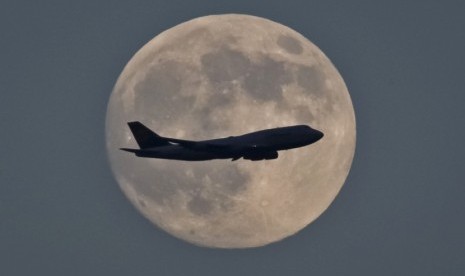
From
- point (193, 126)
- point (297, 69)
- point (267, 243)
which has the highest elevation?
point (297, 69)

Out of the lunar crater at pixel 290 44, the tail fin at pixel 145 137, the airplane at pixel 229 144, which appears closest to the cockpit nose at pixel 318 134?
the airplane at pixel 229 144

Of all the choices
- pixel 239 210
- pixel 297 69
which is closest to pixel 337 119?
pixel 297 69

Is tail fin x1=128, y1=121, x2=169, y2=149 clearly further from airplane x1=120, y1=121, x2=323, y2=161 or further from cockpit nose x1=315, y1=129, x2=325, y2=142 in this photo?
cockpit nose x1=315, y1=129, x2=325, y2=142

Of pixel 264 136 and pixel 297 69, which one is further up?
pixel 297 69

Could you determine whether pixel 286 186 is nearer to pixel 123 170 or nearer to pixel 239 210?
pixel 239 210

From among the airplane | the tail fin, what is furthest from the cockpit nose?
the tail fin

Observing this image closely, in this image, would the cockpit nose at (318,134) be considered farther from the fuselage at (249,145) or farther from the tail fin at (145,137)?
the tail fin at (145,137)

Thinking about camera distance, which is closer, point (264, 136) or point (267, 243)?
point (264, 136)

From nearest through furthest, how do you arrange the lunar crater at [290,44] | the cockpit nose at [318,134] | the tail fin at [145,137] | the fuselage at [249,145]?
the fuselage at [249,145], the cockpit nose at [318,134], the tail fin at [145,137], the lunar crater at [290,44]

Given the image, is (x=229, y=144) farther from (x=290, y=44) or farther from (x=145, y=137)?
(x=290, y=44)
